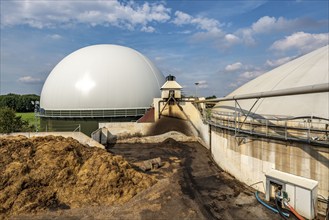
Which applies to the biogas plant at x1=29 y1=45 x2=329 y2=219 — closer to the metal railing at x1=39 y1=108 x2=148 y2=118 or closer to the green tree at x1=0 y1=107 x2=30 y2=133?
the metal railing at x1=39 y1=108 x2=148 y2=118

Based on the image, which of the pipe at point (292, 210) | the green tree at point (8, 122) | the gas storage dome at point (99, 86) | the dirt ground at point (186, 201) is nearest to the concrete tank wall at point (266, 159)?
the dirt ground at point (186, 201)

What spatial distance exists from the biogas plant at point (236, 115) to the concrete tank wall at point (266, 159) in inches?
2.0

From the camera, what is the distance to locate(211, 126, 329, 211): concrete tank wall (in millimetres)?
11641

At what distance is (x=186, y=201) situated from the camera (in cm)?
1325

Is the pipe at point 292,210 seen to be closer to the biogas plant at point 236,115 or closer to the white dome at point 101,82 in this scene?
the biogas plant at point 236,115

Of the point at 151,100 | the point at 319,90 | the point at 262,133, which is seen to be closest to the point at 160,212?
the point at 262,133

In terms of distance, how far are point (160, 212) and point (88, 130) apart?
966 inches

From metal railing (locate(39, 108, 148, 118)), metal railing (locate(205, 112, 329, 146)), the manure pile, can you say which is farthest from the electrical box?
metal railing (locate(39, 108, 148, 118))

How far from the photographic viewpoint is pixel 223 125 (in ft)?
63.5

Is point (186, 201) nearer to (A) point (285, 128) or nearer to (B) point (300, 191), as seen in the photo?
(B) point (300, 191)

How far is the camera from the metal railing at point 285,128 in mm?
11719

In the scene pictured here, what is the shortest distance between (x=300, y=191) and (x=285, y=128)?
134 inches

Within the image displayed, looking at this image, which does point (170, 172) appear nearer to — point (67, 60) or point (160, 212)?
point (160, 212)

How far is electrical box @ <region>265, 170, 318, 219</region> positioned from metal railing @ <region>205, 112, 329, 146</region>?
2.11 meters
